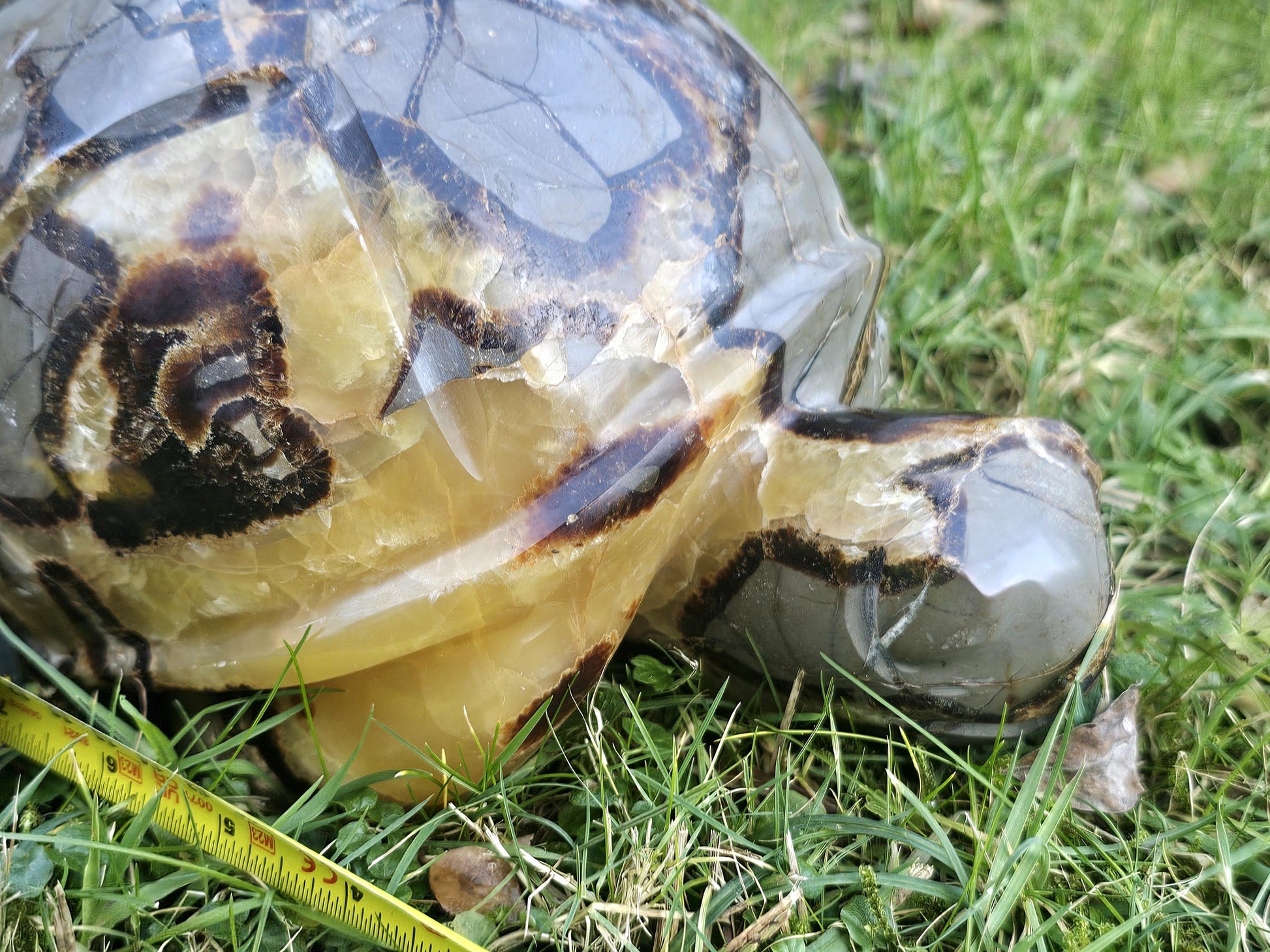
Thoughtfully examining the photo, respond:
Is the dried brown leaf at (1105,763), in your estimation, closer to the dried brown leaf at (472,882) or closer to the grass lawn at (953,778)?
the grass lawn at (953,778)

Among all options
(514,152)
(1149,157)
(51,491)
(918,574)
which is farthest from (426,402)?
(1149,157)

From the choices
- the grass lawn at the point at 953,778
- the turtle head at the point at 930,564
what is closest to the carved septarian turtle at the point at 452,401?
the turtle head at the point at 930,564

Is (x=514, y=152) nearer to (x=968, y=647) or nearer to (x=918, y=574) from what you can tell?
(x=918, y=574)

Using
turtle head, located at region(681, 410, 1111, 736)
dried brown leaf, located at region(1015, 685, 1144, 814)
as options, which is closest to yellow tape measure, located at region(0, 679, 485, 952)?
turtle head, located at region(681, 410, 1111, 736)

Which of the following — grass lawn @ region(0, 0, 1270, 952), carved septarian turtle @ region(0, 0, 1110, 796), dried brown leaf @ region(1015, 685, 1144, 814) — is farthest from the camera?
dried brown leaf @ region(1015, 685, 1144, 814)

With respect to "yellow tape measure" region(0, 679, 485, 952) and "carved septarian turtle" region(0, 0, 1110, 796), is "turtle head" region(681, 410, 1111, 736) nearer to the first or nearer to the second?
"carved septarian turtle" region(0, 0, 1110, 796)
